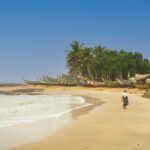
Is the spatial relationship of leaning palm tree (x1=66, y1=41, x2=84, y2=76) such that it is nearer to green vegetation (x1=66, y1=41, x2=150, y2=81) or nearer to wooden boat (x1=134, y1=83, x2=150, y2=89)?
green vegetation (x1=66, y1=41, x2=150, y2=81)

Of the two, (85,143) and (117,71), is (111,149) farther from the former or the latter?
(117,71)

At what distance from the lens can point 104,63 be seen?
90.0 meters

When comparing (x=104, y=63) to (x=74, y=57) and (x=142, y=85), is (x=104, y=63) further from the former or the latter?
(x=142, y=85)

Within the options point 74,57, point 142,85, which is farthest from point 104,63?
point 142,85

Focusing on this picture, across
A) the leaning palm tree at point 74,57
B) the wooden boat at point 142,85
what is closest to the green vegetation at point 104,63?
the leaning palm tree at point 74,57

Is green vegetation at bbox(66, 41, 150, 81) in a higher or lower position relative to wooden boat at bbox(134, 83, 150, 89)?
higher

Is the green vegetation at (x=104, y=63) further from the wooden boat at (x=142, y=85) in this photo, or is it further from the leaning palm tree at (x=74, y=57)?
the wooden boat at (x=142, y=85)

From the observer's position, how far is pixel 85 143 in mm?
10695

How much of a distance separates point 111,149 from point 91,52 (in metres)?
82.7

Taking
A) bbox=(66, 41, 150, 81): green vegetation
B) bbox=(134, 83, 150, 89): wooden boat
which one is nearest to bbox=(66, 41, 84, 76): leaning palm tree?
bbox=(66, 41, 150, 81): green vegetation

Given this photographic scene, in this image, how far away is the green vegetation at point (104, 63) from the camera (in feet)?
285

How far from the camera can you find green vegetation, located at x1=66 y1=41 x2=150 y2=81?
285 ft

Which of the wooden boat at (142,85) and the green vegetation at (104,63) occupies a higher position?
the green vegetation at (104,63)

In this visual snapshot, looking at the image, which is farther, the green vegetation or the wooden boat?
the green vegetation
